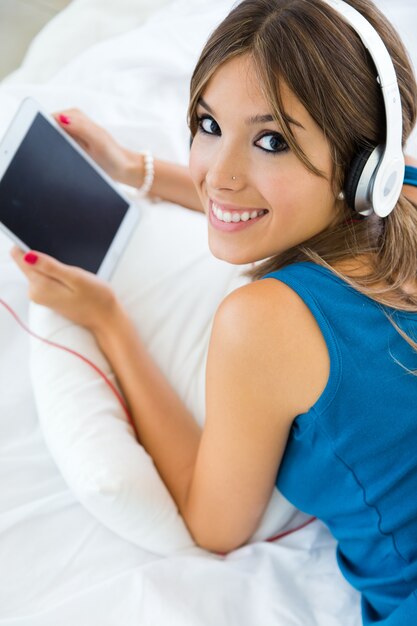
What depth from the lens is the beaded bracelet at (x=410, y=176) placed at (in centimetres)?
111

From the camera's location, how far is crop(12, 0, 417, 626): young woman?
82cm

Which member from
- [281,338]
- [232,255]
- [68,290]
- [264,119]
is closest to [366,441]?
[281,338]

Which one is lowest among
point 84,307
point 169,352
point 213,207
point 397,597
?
point 397,597

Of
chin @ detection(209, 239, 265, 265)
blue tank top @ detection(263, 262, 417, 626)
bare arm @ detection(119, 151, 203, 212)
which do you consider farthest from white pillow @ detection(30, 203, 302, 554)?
chin @ detection(209, 239, 265, 265)

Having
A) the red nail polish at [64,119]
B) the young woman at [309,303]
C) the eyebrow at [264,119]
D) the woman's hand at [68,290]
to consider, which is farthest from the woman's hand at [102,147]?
the eyebrow at [264,119]

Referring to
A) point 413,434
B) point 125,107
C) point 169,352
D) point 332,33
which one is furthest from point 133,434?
point 125,107

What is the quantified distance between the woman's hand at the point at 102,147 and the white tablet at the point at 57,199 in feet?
0.19

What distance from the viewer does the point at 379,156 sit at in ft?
2.79

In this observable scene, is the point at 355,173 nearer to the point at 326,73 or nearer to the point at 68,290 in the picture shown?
the point at 326,73

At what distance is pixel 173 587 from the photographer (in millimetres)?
989

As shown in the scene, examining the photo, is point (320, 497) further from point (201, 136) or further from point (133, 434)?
point (201, 136)

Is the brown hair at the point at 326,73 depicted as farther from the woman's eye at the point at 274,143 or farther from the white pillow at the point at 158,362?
the white pillow at the point at 158,362

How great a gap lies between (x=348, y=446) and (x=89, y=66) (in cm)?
111

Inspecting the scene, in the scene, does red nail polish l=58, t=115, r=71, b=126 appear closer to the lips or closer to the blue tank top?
the lips
